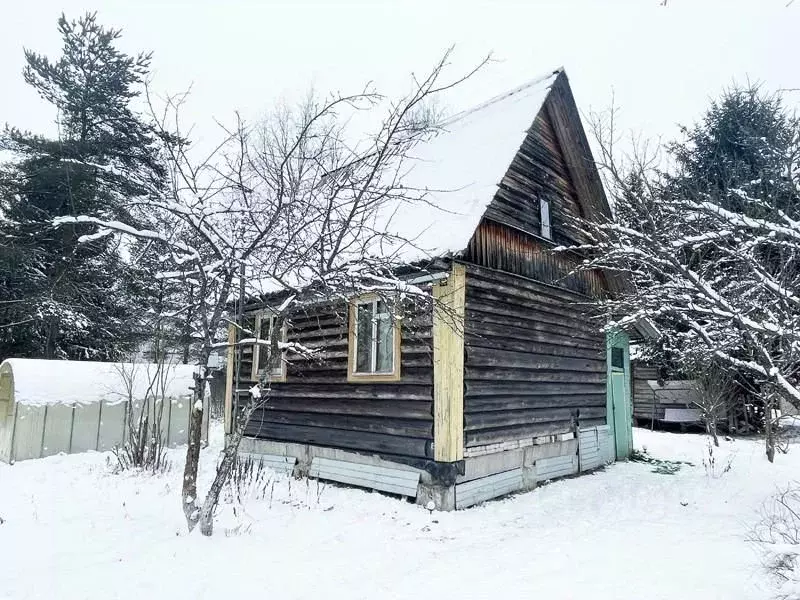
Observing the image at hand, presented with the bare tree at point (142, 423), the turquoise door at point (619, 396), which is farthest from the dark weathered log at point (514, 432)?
the bare tree at point (142, 423)

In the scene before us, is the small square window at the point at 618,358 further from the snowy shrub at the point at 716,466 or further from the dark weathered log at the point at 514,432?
the dark weathered log at the point at 514,432

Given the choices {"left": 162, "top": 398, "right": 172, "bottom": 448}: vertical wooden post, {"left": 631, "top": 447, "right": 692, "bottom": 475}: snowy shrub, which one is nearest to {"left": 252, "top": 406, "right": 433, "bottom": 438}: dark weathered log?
{"left": 162, "top": 398, "right": 172, "bottom": 448}: vertical wooden post

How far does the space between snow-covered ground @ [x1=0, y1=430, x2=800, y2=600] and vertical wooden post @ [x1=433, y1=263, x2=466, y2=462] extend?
0.89 m

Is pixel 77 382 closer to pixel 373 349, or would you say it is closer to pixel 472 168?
pixel 373 349

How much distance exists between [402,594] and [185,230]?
4.76 meters

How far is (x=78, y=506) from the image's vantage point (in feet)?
23.6

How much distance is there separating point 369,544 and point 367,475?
2420 millimetres

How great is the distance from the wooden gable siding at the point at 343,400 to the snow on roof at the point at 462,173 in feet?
4.16

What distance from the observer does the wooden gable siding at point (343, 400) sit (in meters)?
7.92

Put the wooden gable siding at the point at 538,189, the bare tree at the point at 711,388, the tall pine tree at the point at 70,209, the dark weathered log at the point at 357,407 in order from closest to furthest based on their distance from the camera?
the dark weathered log at the point at 357,407, the wooden gable siding at the point at 538,189, the bare tree at the point at 711,388, the tall pine tree at the point at 70,209

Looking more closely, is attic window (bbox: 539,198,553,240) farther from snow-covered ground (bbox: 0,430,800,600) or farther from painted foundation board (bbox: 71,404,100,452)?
painted foundation board (bbox: 71,404,100,452)

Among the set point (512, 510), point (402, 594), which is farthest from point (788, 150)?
point (402, 594)

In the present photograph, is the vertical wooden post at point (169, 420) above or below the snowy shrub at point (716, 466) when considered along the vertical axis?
above

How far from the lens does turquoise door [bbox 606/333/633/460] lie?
12508mm
